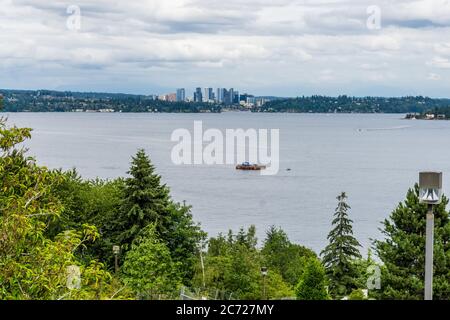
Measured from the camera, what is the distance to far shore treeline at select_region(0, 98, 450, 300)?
3.72 m

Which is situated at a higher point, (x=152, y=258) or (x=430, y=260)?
(x=430, y=260)

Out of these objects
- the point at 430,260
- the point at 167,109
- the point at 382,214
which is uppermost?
the point at 167,109

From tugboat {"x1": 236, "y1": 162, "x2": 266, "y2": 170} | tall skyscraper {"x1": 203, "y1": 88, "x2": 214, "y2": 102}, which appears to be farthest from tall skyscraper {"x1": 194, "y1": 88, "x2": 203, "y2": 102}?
tugboat {"x1": 236, "y1": 162, "x2": 266, "y2": 170}

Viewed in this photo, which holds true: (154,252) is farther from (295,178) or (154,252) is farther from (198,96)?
(198,96)

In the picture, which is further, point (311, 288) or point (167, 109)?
point (167, 109)

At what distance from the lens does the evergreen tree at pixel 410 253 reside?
1366cm

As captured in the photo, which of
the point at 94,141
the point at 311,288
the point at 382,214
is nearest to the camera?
the point at 311,288

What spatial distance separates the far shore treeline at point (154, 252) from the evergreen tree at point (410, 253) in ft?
0.06

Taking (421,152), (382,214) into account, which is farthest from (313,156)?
(382,214)

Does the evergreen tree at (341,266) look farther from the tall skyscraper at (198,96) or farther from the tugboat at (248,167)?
the tall skyscraper at (198,96)
